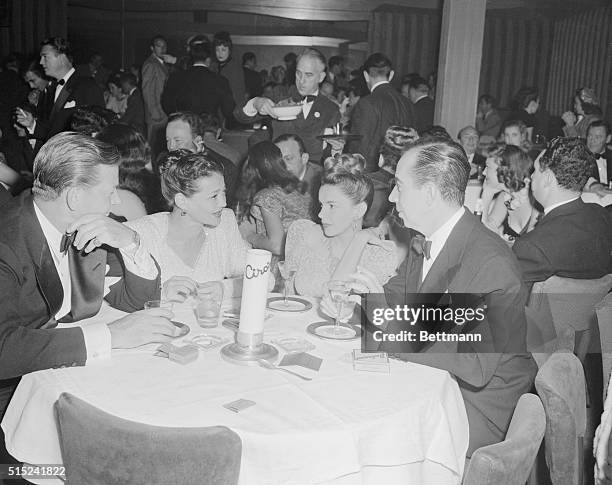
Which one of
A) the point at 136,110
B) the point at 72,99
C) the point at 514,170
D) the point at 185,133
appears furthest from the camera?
the point at 136,110

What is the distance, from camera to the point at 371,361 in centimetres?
197

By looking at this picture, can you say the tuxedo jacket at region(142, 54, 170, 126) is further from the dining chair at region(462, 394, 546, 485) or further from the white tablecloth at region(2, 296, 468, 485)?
the dining chair at region(462, 394, 546, 485)

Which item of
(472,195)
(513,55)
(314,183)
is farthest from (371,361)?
(513,55)

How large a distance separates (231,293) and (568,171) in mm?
1737

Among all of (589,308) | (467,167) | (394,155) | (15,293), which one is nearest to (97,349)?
(15,293)

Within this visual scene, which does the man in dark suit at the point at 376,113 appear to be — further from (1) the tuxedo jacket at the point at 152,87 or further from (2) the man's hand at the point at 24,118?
(1) the tuxedo jacket at the point at 152,87

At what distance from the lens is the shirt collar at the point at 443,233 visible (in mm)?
2240

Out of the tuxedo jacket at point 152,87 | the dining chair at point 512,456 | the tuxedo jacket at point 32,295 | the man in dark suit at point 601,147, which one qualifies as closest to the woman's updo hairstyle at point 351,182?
the tuxedo jacket at point 32,295

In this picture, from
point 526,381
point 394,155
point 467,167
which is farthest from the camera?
point 394,155

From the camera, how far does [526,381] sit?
2139mm

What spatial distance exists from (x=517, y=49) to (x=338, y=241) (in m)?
10.8

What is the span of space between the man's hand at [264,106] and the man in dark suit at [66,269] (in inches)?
112

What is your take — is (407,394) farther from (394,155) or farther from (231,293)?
(394,155)

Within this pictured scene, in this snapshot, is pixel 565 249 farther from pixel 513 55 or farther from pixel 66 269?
pixel 513 55
